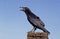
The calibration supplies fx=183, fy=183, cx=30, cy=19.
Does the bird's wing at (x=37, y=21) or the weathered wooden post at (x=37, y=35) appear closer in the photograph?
the weathered wooden post at (x=37, y=35)

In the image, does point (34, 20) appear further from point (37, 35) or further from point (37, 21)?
point (37, 35)

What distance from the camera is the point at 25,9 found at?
35.3ft

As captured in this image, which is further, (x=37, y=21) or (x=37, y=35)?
(x=37, y=21)

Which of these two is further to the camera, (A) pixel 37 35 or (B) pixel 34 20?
(B) pixel 34 20

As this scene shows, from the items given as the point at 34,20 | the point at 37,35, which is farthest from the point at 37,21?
the point at 37,35

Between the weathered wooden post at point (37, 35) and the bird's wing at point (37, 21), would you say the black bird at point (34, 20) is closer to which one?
the bird's wing at point (37, 21)

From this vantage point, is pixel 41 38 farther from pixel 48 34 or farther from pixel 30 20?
pixel 30 20

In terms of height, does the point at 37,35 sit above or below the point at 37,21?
below

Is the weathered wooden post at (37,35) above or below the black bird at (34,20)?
below

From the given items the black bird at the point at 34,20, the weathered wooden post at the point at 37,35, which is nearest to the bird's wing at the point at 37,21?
the black bird at the point at 34,20

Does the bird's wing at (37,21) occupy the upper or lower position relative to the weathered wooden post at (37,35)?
upper

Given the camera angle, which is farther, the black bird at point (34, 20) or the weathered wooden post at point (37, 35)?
the black bird at point (34, 20)

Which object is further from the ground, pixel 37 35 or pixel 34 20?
pixel 34 20

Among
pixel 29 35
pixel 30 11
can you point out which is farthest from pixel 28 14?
pixel 29 35
